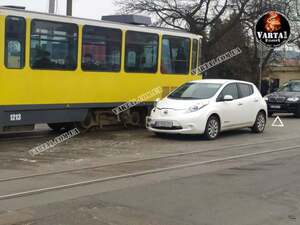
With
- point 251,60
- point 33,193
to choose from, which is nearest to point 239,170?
point 33,193

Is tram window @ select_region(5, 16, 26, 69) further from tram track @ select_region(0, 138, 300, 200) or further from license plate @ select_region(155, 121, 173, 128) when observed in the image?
tram track @ select_region(0, 138, 300, 200)

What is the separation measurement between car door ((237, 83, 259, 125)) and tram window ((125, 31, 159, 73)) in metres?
2.55

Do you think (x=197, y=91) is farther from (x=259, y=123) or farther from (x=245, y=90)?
(x=259, y=123)

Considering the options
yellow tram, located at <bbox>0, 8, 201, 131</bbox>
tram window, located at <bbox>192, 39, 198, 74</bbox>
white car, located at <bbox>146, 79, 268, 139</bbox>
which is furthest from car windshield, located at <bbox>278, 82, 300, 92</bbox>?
white car, located at <bbox>146, 79, 268, 139</bbox>

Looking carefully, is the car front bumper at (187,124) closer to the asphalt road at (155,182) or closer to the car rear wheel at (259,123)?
the asphalt road at (155,182)

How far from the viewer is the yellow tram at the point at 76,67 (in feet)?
42.0

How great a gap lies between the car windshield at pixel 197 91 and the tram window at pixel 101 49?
1760 mm

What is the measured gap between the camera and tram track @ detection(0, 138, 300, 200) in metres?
8.22

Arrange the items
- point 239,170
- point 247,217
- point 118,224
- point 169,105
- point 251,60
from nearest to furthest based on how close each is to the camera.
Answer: point 118,224 → point 247,217 → point 239,170 → point 169,105 → point 251,60

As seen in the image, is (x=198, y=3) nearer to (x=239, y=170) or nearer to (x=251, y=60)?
(x=251, y=60)

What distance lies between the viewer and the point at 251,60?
4509cm

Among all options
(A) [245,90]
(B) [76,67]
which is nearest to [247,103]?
(A) [245,90]

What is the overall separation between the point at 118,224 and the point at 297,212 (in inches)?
86.8

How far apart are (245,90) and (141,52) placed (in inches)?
120
